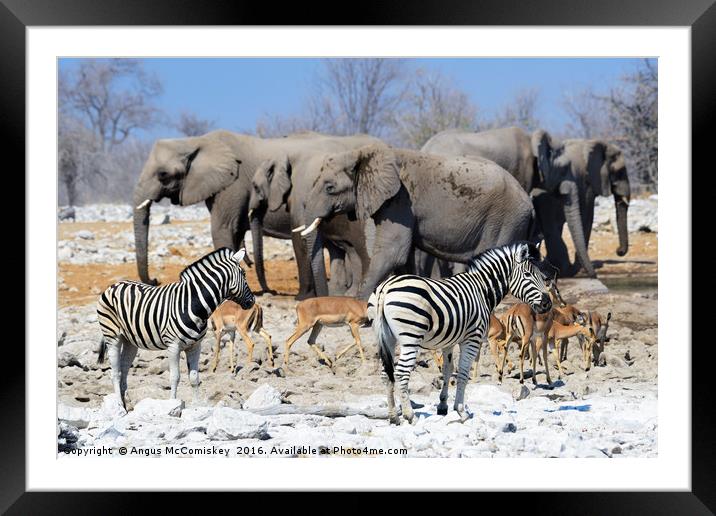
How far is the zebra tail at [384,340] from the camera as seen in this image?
29.7ft

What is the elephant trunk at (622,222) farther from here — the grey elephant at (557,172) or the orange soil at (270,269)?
the orange soil at (270,269)

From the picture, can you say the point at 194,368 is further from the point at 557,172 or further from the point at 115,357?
the point at 557,172

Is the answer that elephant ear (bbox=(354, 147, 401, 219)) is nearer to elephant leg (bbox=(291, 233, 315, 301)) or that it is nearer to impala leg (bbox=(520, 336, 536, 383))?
elephant leg (bbox=(291, 233, 315, 301))

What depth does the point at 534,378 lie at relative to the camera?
444 inches

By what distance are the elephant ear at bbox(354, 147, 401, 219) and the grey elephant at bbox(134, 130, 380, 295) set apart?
Answer: 280cm

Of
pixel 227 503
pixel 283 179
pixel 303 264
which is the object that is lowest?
pixel 227 503

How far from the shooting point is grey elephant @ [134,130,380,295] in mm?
16750

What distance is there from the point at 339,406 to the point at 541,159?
7.85m
